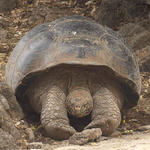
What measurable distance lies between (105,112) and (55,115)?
18.0 inches

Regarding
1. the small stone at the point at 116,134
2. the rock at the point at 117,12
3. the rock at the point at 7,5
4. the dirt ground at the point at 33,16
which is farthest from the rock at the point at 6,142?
the rock at the point at 7,5

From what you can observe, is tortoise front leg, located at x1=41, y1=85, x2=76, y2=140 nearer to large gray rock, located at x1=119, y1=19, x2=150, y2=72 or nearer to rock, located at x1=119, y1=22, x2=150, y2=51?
large gray rock, located at x1=119, y1=19, x2=150, y2=72

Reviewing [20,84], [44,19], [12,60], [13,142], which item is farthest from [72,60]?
[44,19]

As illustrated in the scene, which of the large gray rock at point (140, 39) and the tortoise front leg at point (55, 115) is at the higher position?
the large gray rock at point (140, 39)

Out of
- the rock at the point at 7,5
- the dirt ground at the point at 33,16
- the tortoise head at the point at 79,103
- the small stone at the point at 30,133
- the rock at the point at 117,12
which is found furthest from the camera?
the rock at the point at 7,5

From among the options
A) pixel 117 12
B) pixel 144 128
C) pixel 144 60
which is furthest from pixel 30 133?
pixel 117 12

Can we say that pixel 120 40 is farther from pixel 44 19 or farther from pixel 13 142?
pixel 44 19

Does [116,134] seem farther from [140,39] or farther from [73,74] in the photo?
[140,39]

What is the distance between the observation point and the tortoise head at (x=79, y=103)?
10.8ft

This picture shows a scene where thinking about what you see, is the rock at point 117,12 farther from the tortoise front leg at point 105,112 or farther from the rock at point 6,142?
the rock at point 6,142

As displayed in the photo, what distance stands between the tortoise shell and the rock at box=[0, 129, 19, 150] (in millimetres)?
1020

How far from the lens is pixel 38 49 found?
11.9 ft

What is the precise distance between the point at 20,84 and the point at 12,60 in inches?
16.8

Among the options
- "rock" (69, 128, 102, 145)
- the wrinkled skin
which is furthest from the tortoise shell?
"rock" (69, 128, 102, 145)
